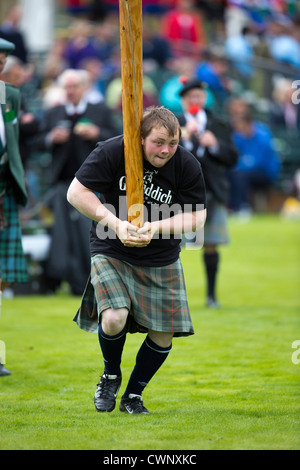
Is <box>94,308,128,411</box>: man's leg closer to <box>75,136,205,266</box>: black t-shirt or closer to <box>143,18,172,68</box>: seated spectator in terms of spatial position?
<box>75,136,205,266</box>: black t-shirt

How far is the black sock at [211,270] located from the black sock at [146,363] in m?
3.45

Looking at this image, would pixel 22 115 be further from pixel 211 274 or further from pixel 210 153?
pixel 211 274

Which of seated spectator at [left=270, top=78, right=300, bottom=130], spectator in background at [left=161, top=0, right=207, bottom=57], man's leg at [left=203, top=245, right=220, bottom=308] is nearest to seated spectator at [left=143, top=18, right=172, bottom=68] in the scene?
spectator in background at [left=161, top=0, right=207, bottom=57]

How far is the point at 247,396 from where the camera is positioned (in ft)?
15.5

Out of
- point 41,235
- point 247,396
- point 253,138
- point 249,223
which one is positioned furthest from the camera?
point 253,138

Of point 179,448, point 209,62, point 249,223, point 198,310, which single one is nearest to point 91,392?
point 179,448

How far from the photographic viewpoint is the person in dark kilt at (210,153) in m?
7.34

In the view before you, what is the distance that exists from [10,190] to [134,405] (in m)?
1.79

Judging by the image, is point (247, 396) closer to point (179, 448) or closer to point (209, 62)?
point (179, 448)

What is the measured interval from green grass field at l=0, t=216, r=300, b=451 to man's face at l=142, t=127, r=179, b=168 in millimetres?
1170

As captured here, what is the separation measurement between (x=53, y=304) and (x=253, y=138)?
7.52m

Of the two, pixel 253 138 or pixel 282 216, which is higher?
pixel 253 138

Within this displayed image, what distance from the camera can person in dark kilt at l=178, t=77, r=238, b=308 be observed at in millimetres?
7336
